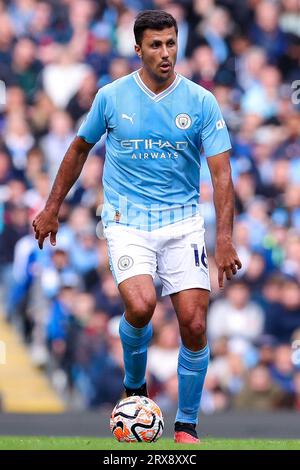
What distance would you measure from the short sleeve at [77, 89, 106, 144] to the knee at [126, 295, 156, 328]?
1.10 meters

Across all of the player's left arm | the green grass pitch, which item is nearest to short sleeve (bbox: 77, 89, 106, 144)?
the player's left arm

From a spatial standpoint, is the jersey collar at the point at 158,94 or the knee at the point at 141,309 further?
the jersey collar at the point at 158,94

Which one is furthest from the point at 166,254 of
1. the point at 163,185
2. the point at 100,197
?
the point at 100,197

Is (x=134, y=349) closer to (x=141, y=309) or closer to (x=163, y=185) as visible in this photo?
(x=141, y=309)

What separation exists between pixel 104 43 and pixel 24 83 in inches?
40.9

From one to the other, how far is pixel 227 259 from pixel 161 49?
1348 mm

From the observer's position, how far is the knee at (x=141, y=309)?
322 inches

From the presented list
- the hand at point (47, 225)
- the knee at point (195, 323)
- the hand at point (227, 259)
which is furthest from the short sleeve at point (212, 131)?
the hand at point (47, 225)

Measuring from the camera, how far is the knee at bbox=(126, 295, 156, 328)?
8188 millimetres

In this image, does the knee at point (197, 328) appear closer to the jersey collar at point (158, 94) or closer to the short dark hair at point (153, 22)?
the jersey collar at point (158, 94)

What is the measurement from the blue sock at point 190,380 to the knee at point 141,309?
33 centimetres

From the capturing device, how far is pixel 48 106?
1533 cm

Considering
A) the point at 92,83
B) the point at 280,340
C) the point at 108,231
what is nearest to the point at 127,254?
the point at 108,231

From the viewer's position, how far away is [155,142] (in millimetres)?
8352
